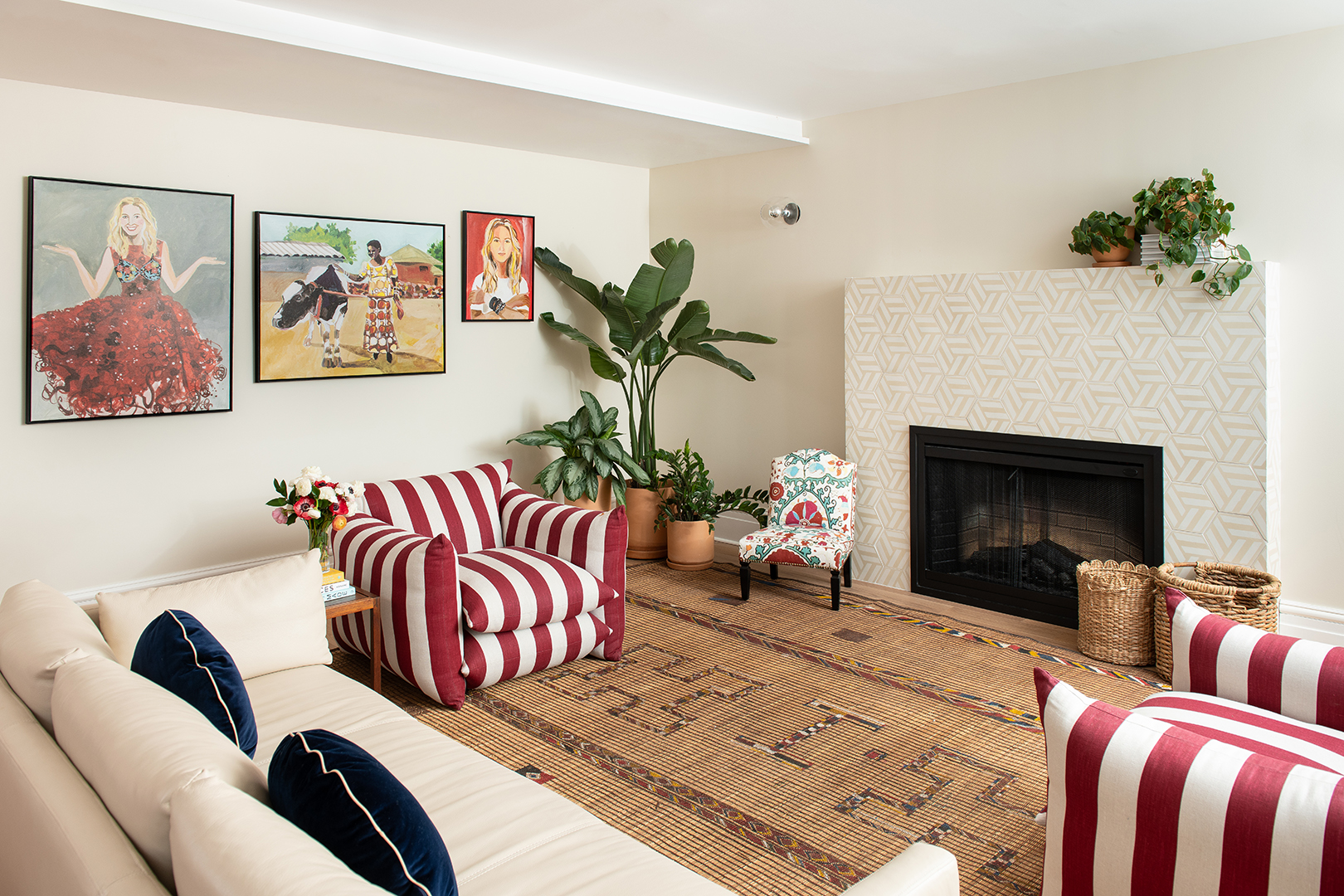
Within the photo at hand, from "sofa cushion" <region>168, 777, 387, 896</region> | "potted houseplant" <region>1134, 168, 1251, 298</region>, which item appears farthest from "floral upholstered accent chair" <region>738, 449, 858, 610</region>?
"sofa cushion" <region>168, 777, 387, 896</region>

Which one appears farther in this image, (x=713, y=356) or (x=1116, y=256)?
(x=713, y=356)

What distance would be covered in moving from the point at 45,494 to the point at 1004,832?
3.96 m

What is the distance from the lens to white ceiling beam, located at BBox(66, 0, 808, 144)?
3.03 m

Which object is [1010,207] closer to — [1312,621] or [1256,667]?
[1312,621]

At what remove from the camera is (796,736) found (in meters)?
3.17

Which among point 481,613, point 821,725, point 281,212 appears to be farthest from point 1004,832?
point 281,212

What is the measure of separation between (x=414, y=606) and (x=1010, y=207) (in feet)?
10.9

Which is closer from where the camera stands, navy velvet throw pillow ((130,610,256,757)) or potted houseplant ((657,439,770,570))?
navy velvet throw pillow ((130,610,256,757))

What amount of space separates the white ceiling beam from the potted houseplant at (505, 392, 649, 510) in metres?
1.69

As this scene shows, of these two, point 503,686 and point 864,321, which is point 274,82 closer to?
point 503,686

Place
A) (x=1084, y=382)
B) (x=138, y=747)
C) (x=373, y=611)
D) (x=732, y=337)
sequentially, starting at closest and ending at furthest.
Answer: (x=138, y=747) → (x=373, y=611) → (x=1084, y=382) → (x=732, y=337)

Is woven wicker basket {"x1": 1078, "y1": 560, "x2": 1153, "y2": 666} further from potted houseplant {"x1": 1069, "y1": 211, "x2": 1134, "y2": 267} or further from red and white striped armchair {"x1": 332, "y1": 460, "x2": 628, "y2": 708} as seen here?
red and white striped armchair {"x1": 332, "y1": 460, "x2": 628, "y2": 708}

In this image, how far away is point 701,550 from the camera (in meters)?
5.27

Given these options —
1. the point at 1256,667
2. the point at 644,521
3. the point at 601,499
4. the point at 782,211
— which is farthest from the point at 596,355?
the point at 1256,667
